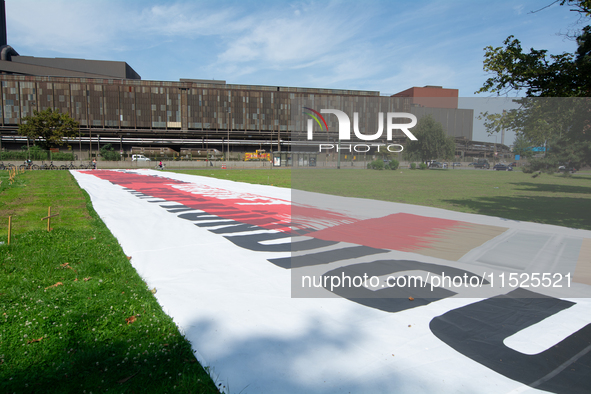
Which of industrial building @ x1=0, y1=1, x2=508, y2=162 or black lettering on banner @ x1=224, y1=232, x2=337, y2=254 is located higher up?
industrial building @ x1=0, y1=1, x2=508, y2=162

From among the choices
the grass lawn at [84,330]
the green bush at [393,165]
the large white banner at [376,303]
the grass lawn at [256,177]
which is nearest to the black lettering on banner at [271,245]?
the large white banner at [376,303]

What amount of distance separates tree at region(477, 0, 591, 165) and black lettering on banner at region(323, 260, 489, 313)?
576 centimetres

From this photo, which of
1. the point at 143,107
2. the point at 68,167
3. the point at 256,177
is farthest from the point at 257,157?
the point at 256,177

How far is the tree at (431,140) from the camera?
1213cm

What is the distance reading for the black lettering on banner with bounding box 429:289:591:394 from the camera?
110 inches

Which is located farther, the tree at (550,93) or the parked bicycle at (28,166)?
the parked bicycle at (28,166)

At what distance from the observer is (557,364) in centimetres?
295

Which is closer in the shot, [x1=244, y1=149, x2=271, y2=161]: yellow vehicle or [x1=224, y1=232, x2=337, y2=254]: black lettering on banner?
[x1=224, y1=232, x2=337, y2=254]: black lettering on banner

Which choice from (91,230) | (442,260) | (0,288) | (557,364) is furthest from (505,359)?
(91,230)

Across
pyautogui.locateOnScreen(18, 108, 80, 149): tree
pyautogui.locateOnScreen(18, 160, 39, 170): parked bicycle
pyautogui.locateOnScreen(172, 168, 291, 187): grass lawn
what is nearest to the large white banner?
pyautogui.locateOnScreen(172, 168, 291, 187): grass lawn

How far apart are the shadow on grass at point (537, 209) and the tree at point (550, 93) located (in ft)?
6.48

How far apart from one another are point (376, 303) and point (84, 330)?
321cm

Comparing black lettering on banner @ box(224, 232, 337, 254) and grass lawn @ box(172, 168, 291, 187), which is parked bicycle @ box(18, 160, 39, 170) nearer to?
grass lawn @ box(172, 168, 291, 187)

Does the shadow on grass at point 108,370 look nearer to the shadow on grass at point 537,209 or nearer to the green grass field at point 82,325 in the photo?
the green grass field at point 82,325
